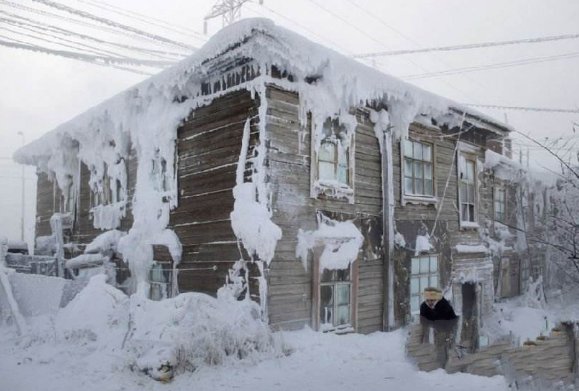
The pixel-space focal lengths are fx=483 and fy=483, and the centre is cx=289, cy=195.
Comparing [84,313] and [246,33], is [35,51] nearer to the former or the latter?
[246,33]

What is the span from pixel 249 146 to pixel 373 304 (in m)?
4.65

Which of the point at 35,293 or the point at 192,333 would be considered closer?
the point at 192,333

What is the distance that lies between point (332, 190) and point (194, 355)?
181 inches

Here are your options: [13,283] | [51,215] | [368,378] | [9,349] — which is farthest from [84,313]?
[51,215]

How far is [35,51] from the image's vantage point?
997cm

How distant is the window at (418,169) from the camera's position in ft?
41.0

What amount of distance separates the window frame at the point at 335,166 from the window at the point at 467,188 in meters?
5.45

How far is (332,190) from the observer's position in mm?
10055

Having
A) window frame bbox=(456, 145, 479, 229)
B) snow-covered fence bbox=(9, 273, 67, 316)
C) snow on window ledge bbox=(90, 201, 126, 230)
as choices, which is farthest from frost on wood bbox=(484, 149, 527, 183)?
snow-covered fence bbox=(9, 273, 67, 316)

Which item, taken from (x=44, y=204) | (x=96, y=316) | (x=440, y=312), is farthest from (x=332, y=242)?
(x=44, y=204)

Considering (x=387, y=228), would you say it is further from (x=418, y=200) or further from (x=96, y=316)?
(x=96, y=316)

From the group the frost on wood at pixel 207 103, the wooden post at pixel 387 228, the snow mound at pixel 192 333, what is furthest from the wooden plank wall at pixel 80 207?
the wooden post at pixel 387 228

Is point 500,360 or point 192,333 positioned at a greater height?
point 192,333

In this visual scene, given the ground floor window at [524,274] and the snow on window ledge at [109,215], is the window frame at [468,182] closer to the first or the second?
the snow on window ledge at [109,215]
